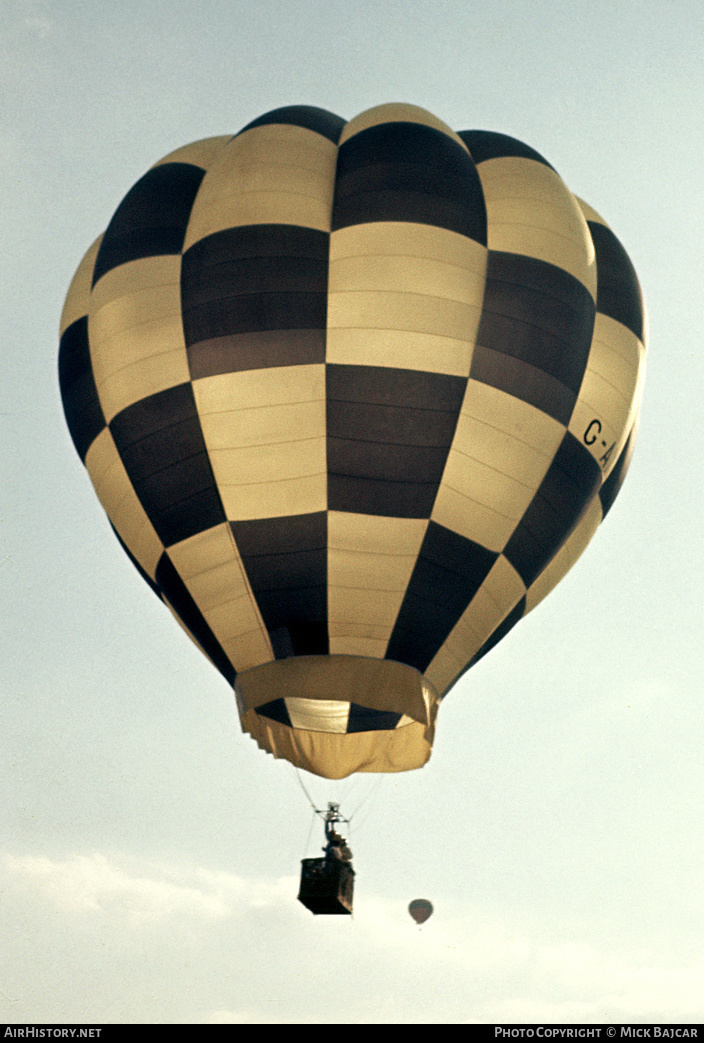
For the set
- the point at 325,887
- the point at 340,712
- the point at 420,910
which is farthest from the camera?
the point at 420,910

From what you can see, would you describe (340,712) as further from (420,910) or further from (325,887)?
(420,910)

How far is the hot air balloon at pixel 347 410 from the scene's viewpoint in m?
10.7

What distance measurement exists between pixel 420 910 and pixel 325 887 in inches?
247

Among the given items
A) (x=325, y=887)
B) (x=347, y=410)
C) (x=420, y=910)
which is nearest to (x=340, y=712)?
(x=325, y=887)

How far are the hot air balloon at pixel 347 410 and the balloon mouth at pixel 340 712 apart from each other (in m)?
0.02

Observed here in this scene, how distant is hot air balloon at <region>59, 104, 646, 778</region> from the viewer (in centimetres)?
1072

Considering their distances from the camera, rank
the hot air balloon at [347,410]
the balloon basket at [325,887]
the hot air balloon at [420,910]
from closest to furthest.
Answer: the balloon basket at [325,887] < the hot air balloon at [347,410] < the hot air balloon at [420,910]

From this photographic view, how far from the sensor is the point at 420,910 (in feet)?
53.9

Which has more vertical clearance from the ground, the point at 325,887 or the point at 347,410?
the point at 347,410

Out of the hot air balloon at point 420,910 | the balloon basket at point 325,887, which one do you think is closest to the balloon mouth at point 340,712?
the balloon basket at point 325,887

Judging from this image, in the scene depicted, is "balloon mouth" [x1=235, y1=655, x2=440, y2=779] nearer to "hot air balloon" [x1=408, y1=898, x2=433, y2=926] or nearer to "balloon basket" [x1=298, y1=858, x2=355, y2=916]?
"balloon basket" [x1=298, y1=858, x2=355, y2=916]

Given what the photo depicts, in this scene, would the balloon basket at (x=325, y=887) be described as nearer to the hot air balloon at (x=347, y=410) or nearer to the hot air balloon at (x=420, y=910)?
the hot air balloon at (x=347, y=410)

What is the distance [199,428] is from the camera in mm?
10938
